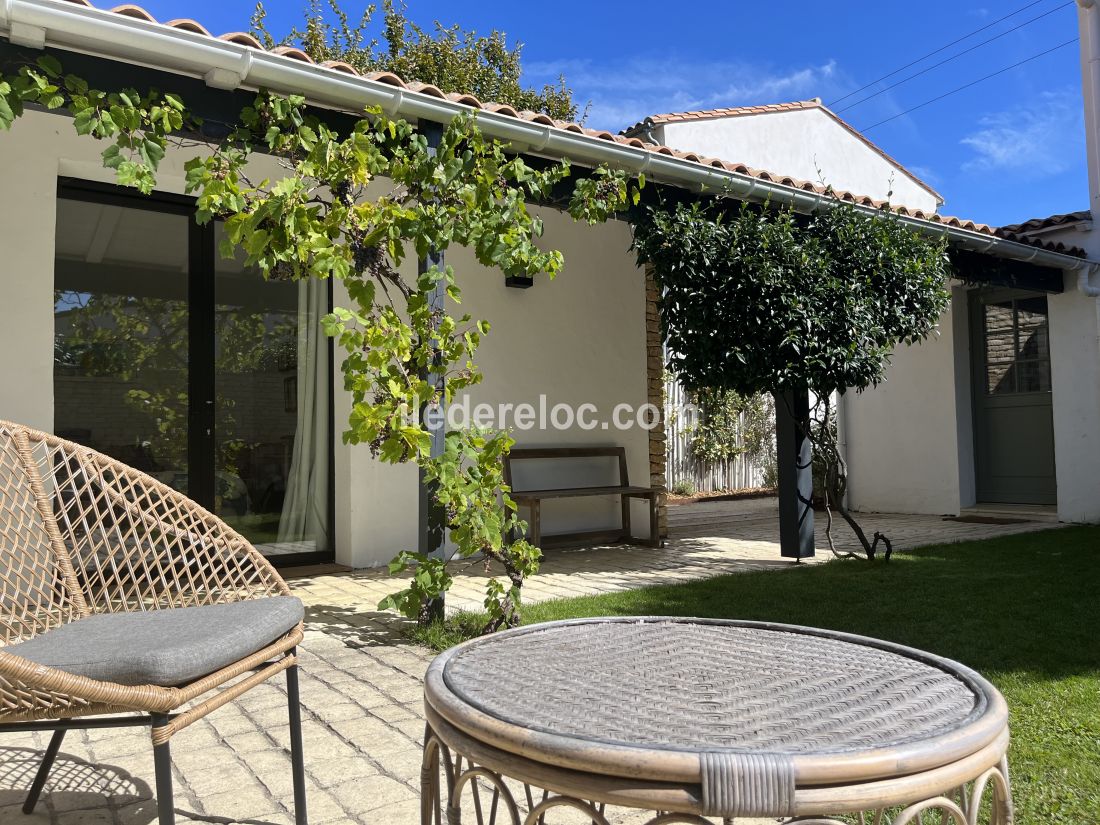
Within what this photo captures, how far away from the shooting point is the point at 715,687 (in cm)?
119

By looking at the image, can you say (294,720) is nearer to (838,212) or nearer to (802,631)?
(802,631)

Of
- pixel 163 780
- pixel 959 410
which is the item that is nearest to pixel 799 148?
pixel 959 410

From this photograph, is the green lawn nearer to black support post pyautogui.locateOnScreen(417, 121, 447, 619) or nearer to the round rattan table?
black support post pyautogui.locateOnScreen(417, 121, 447, 619)

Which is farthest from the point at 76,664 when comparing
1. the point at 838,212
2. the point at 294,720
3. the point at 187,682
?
the point at 838,212

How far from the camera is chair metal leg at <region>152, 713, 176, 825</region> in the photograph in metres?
1.19

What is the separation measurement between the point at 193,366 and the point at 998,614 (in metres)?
4.85

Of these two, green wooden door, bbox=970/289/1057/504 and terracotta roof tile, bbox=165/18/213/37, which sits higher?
terracotta roof tile, bbox=165/18/213/37

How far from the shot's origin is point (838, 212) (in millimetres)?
5426

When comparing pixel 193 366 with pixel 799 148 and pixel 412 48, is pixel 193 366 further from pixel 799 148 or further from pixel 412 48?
pixel 799 148

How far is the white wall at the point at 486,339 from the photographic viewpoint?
4391 mm

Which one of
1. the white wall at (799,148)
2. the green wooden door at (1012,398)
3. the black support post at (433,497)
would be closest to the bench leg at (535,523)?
the black support post at (433,497)

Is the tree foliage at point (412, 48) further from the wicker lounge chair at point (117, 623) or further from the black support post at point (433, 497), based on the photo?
the wicker lounge chair at point (117, 623)

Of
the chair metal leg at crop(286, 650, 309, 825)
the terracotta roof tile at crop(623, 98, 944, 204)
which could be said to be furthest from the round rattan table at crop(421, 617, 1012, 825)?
the terracotta roof tile at crop(623, 98, 944, 204)

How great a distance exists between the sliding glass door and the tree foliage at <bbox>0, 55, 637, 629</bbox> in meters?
1.76
